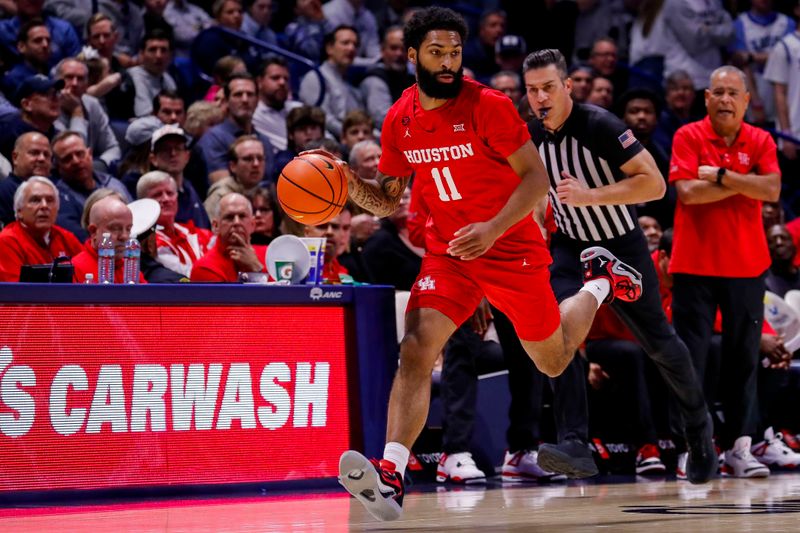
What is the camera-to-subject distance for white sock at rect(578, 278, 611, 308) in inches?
276

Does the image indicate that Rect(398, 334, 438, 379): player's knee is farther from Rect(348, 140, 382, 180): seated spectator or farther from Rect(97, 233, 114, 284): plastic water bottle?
Rect(348, 140, 382, 180): seated spectator

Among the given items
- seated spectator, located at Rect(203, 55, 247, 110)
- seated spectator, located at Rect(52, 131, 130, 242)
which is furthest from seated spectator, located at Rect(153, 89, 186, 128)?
seated spectator, located at Rect(52, 131, 130, 242)

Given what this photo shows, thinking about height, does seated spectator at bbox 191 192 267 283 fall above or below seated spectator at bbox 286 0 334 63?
below

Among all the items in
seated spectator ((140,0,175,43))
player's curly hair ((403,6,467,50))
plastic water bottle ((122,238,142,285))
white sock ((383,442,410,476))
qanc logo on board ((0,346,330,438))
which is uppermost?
seated spectator ((140,0,175,43))

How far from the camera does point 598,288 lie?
23.1 ft

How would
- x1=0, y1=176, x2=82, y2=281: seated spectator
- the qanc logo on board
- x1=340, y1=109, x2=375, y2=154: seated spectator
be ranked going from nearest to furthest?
the qanc logo on board < x1=0, y1=176, x2=82, y2=281: seated spectator < x1=340, y1=109, x2=375, y2=154: seated spectator

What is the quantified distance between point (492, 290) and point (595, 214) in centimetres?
Answer: 152

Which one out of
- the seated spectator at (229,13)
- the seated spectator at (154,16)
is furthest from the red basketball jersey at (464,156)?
the seated spectator at (229,13)

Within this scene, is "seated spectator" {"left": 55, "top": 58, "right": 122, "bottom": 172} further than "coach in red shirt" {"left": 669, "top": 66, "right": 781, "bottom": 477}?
Yes

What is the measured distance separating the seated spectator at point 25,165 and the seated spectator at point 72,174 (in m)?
0.16

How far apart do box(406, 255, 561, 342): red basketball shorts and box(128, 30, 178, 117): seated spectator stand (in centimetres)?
630

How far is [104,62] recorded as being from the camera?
11.5 meters

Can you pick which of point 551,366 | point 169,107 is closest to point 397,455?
point 551,366

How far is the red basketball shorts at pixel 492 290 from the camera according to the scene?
5980mm
